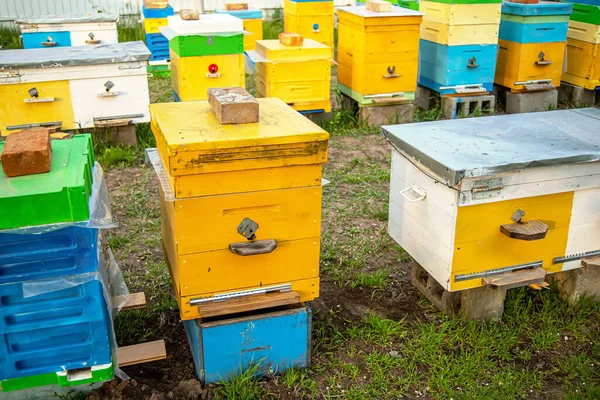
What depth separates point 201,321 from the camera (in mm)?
2479

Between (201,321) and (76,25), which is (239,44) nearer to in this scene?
(76,25)

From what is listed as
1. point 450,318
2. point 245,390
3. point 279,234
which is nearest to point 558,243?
point 450,318

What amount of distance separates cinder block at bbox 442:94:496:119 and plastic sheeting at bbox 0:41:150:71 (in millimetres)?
2725

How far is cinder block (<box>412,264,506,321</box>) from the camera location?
2863 mm

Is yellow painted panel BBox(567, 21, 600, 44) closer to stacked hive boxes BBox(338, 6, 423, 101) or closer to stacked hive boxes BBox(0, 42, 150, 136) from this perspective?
stacked hive boxes BBox(338, 6, 423, 101)

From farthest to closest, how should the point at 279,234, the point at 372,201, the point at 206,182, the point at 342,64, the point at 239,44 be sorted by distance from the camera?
the point at 342,64 → the point at 239,44 → the point at 372,201 → the point at 279,234 → the point at 206,182

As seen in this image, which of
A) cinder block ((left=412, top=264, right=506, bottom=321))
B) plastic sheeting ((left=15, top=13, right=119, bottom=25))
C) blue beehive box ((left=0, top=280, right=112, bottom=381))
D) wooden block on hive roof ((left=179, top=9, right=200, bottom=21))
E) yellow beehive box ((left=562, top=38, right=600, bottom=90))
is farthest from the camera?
plastic sheeting ((left=15, top=13, right=119, bottom=25))

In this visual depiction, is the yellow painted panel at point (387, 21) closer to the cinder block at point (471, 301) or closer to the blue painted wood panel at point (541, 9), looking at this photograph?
the blue painted wood panel at point (541, 9)

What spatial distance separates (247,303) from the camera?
8.01 feet

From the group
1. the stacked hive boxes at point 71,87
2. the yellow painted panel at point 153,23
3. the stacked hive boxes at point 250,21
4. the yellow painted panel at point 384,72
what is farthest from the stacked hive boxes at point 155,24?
the yellow painted panel at point 384,72

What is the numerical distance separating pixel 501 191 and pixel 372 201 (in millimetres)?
1760

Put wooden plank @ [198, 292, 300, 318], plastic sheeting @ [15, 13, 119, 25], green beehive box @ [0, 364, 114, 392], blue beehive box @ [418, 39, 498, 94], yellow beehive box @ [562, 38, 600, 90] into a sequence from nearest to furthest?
green beehive box @ [0, 364, 114, 392] → wooden plank @ [198, 292, 300, 318] → blue beehive box @ [418, 39, 498, 94] → yellow beehive box @ [562, 38, 600, 90] → plastic sheeting @ [15, 13, 119, 25]

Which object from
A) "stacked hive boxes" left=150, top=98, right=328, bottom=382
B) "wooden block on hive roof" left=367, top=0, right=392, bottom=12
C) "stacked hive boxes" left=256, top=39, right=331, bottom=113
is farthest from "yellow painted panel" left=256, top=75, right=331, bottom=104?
"stacked hive boxes" left=150, top=98, right=328, bottom=382

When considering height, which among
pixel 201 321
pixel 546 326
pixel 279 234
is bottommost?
pixel 546 326
